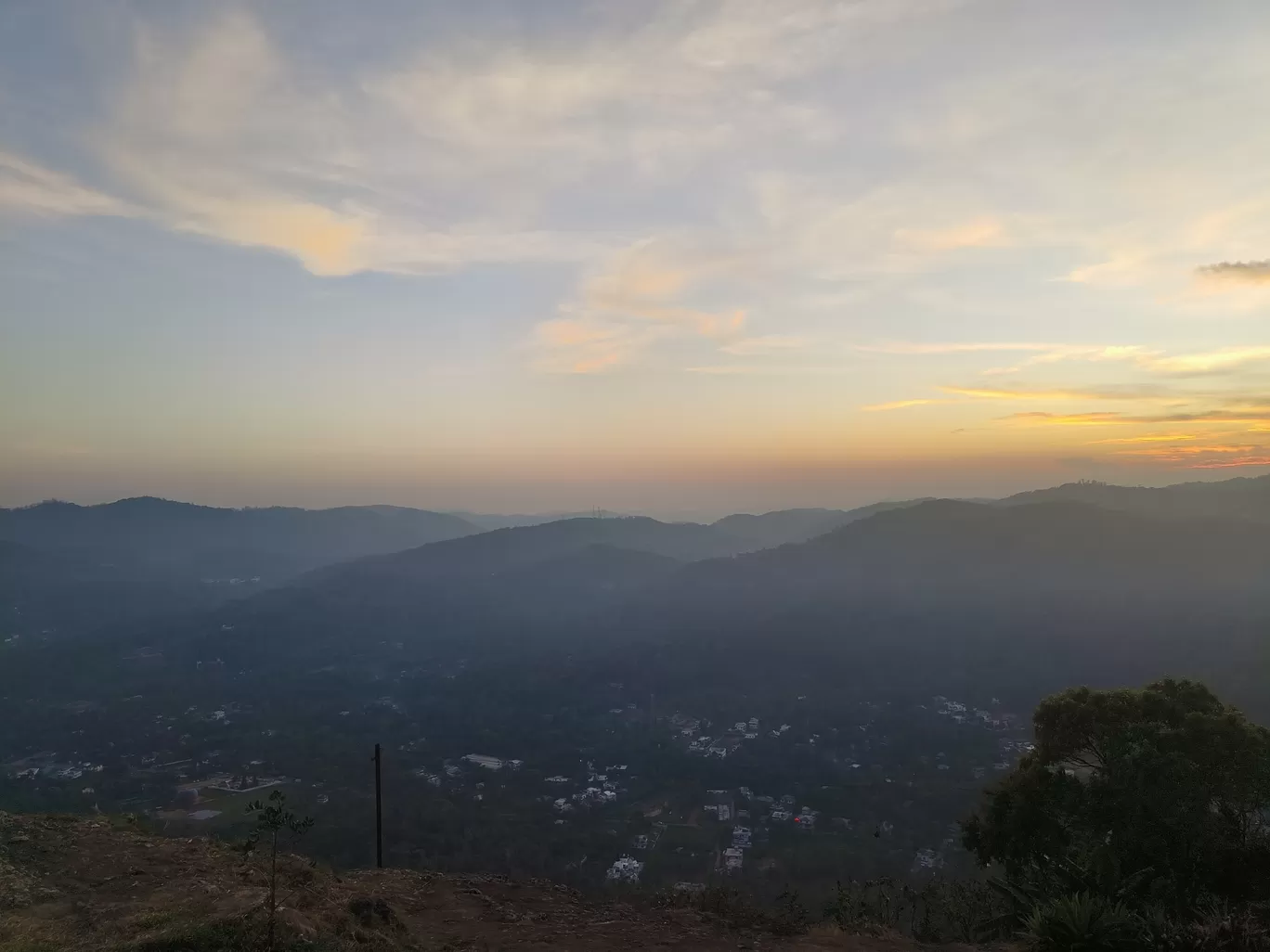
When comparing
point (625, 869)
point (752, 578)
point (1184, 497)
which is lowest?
point (625, 869)

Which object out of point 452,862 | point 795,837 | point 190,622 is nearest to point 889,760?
point 795,837

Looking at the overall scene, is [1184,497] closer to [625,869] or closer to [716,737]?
[716,737]

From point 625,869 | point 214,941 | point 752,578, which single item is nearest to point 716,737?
point 625,869

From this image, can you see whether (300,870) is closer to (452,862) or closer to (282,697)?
(452,862)

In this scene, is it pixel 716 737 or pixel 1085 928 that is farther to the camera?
pixel 716 737

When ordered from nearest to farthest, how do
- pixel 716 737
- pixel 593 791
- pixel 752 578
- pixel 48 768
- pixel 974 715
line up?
pixel 593 791 → pixel 48 768 → pixel 974 715 → pixel 716 737 → pixel 752 578
